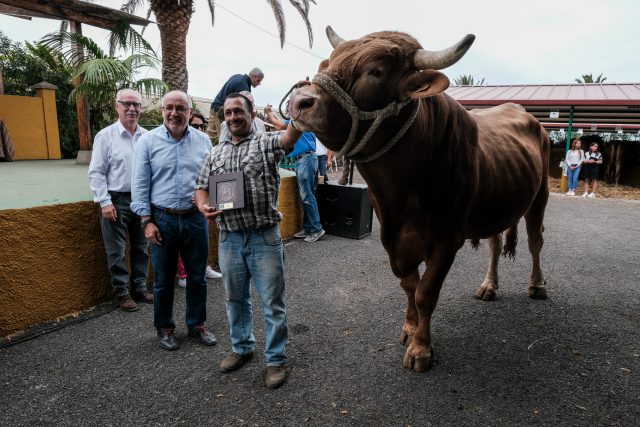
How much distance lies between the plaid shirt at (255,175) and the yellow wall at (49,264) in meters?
1.80

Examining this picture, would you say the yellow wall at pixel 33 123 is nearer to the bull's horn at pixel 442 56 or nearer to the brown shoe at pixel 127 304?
the brown shoe at pixel 127 304

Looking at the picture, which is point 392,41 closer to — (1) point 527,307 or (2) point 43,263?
(1) point 527,307

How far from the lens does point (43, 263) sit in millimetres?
3350

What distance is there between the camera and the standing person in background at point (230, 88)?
572cm

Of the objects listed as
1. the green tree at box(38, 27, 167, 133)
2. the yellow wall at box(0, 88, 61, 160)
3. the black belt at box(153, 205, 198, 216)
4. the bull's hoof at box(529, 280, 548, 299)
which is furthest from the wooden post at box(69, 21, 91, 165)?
the bull's hoof at box(529, 280, 548, 299)

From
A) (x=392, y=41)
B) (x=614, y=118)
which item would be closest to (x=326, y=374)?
(x=392, y=41)

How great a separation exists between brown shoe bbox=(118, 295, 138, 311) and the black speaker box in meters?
3.46

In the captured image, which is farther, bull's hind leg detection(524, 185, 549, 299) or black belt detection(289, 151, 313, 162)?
black belt detection(289, 151, 313, 162)

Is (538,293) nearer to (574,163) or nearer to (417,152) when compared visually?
(417,152)

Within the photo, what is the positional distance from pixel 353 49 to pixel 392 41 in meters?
0.22

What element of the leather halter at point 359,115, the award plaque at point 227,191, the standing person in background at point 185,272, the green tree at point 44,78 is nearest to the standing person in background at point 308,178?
the standing person in background at point 185,272

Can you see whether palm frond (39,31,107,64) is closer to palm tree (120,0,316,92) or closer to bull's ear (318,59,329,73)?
palm tree (120,0,316,92)

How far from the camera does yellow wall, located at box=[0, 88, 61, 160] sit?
40.1 ft

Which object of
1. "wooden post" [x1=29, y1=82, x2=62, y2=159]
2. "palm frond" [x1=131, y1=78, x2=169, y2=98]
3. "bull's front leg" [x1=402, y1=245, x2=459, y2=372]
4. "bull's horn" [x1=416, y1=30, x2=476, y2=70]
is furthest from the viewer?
"wooden post" [x1=29, y1=82, x2=62, y2=159]
